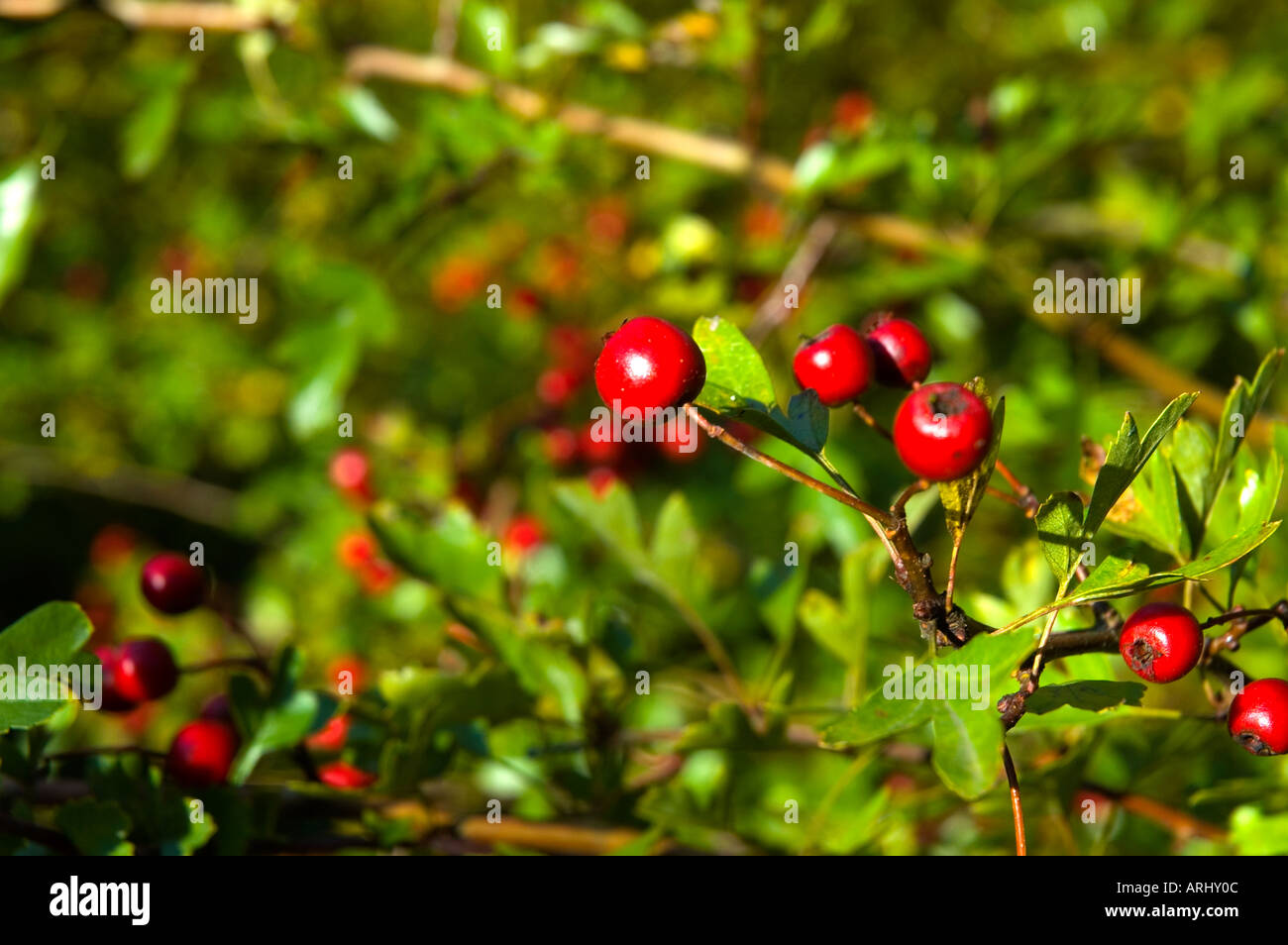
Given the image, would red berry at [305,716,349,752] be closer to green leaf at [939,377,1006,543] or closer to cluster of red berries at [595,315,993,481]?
cluster of red berries at [595,315,993,481]

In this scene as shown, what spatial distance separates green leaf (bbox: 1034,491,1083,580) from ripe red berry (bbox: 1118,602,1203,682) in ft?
0.25

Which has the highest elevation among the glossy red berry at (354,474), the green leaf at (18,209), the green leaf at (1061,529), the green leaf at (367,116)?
the green leaf at (367,116)

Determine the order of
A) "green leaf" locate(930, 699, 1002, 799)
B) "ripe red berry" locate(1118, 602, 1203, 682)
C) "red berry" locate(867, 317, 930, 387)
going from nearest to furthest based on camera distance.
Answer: "green leaf" locate(930, 699, 1002, 799) < "ripe red berry" locate(1118, 602, 1203, 682) < "red berry" locate(867, 317, 930, 387)

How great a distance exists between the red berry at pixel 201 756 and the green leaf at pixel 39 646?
201mm

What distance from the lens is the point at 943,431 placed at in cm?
60

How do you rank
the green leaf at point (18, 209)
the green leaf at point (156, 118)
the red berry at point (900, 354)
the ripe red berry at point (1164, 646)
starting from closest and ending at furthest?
the ripe red berry at point (1164, 646), the red berry at point (900, 354), the green leaf at point (18, 209), the green leaf at point (156, 118)

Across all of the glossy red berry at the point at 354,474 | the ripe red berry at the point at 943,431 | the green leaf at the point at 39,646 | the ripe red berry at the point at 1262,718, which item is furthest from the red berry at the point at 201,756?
the glossy red berry at the point at 354,474

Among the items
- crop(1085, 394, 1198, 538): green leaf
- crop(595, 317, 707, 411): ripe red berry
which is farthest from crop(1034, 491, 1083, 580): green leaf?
crop(595, 317, 707, 411): ripe red berry

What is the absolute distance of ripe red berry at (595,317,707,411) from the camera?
25.2 inches

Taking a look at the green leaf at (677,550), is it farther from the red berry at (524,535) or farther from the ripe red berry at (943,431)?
the red berry at (524,535)

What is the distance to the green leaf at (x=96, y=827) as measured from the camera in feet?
2.81

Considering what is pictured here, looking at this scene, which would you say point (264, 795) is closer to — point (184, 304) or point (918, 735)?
point (918, 735)

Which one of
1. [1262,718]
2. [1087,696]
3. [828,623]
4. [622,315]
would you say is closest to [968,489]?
[1087,696]
